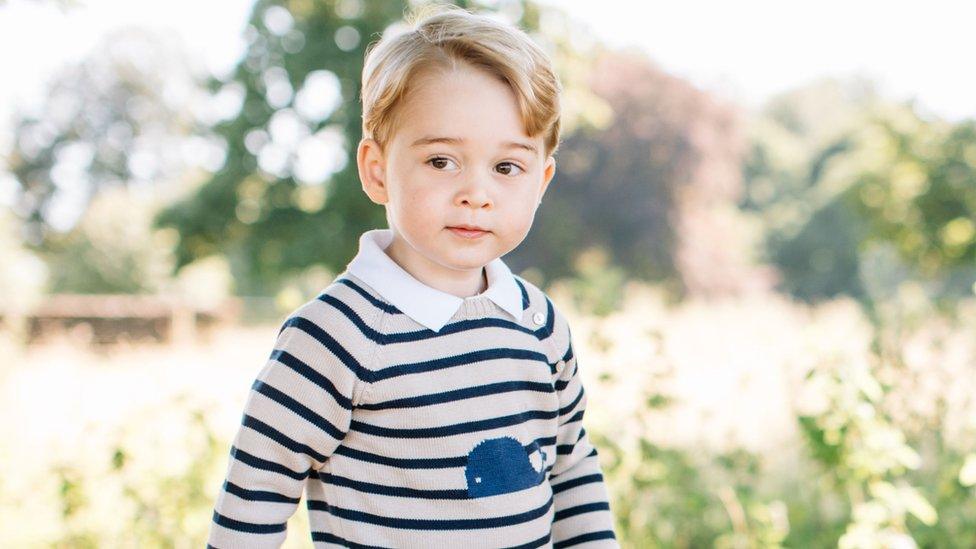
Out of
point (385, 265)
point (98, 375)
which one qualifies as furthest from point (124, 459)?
point (98, 375)

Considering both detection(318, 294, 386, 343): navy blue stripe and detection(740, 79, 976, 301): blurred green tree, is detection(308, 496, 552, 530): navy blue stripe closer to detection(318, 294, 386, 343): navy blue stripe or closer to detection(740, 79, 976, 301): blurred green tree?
detection(318, 294, 386, 343): navy blue stripe

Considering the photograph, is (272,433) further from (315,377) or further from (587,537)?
(587,537)

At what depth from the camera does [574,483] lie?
4.94ft

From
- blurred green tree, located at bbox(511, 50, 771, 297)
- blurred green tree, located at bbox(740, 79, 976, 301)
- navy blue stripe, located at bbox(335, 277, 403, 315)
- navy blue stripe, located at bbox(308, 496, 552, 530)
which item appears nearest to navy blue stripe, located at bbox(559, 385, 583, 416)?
navy blue stripe, located at bbox(308, 496, 552, 530)

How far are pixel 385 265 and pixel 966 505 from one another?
→ 2.39m

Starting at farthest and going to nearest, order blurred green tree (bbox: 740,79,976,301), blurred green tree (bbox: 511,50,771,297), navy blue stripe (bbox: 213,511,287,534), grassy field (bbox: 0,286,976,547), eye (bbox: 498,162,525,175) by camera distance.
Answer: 1. blurred green tree (bbox: 511,50,771,297)
2. blurred green tree (bbox: 740,79,976,301)
3. grassy field (bbox: 0,286,976,547)
4. eye (bbox: 498,162,525,175)
5. navy blue stripe (bbox: 213,511,287,534)

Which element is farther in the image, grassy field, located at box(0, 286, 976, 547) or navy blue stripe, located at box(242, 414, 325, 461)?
grassy field, located at box(0, 286, 976, 547)

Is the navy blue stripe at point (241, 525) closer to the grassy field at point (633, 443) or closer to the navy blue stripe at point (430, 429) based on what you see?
the navy blue stripe at point (430, 429)

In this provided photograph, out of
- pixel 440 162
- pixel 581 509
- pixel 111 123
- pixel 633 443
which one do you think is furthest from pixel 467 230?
pixel 111 123

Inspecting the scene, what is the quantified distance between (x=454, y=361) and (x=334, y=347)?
18cm

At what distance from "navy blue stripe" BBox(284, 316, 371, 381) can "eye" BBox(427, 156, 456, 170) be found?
297 millimetres

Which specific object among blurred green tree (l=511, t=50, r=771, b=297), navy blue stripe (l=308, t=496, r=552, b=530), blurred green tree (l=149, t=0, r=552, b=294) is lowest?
navy blue stripe (l=308, t=496, r=552, b=530)

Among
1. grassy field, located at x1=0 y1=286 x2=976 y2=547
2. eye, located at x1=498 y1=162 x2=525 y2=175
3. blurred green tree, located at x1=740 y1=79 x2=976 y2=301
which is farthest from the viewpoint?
blurred green tree, located at x1=740 y1=79 x2=976 y2=301

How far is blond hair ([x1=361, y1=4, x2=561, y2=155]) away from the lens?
49.6 inches
